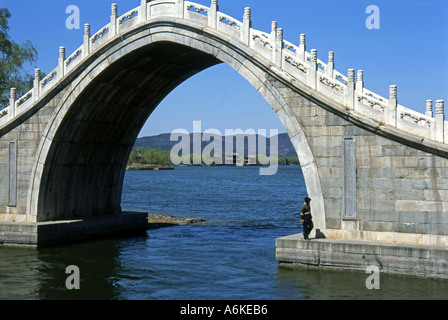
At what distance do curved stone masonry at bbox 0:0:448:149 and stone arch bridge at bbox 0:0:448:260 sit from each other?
4cm

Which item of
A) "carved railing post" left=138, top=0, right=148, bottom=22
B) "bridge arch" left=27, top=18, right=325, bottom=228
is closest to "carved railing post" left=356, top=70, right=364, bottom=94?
"bridge arch" left=27, top=18, right=325, bottom=228

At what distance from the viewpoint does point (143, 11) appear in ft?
78.5


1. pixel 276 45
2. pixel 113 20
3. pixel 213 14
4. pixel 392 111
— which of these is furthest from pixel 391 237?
pixel 113 20

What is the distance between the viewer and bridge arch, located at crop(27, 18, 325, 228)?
68.1ft

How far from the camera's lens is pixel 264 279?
19141 millimetres

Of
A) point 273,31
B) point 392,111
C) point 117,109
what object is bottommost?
point 392,111

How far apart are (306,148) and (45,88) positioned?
13.0m

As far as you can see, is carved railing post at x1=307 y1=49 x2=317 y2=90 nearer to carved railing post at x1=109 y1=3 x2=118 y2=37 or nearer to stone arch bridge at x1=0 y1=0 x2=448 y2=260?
stone arch bridge at x1=0 y1=0 x2=448 y2=260

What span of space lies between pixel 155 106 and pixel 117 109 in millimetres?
2950

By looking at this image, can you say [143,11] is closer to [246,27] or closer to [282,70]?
[246,27]

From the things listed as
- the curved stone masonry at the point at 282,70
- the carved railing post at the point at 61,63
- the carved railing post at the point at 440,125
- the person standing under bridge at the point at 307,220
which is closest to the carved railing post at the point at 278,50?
the curved stone masonry at the point at 282,70

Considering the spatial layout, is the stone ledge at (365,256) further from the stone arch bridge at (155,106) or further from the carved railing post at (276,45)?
the carved railing post at (276,45)

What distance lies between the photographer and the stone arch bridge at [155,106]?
18188mm
